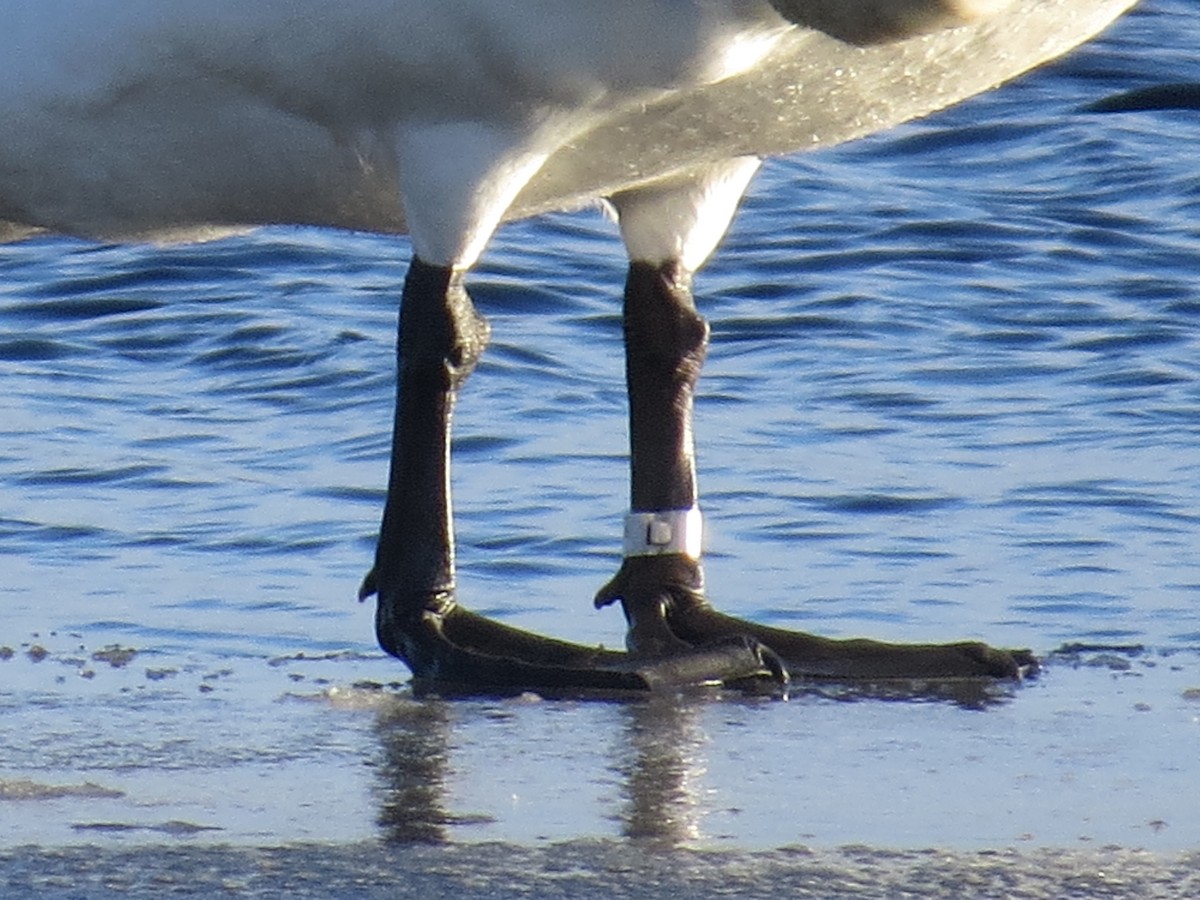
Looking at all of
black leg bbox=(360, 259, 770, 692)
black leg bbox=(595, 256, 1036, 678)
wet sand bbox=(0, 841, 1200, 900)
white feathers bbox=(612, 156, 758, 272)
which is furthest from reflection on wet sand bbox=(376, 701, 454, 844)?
white feathers bbox=(612, 156, 758, 272)

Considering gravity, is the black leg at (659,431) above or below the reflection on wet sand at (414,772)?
above

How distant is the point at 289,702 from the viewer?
4.51 m

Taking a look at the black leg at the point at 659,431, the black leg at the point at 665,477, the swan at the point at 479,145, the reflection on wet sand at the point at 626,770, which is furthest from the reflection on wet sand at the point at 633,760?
the black leg at the point at 659,431

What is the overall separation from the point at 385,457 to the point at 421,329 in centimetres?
237

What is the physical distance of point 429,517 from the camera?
4887 mm

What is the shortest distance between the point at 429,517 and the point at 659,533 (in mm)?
463

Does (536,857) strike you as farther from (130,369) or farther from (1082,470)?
(130,369)

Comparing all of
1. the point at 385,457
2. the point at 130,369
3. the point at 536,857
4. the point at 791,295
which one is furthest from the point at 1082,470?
the point at 536,857

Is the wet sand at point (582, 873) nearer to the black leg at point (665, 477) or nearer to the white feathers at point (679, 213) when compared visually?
the black leg at point (665, 477)

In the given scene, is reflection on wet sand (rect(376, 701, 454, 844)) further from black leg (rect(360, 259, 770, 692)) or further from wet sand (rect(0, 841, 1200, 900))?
black leg (rect(360, 259, 770, 692))

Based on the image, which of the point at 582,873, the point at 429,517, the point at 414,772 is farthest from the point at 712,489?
the point at 582,873

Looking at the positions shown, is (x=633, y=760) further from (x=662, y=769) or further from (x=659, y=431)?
(x=659, y=431)

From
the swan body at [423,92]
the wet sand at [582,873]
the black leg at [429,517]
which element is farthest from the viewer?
the black leg at [429,517]

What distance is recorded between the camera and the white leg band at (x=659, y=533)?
202 inches
